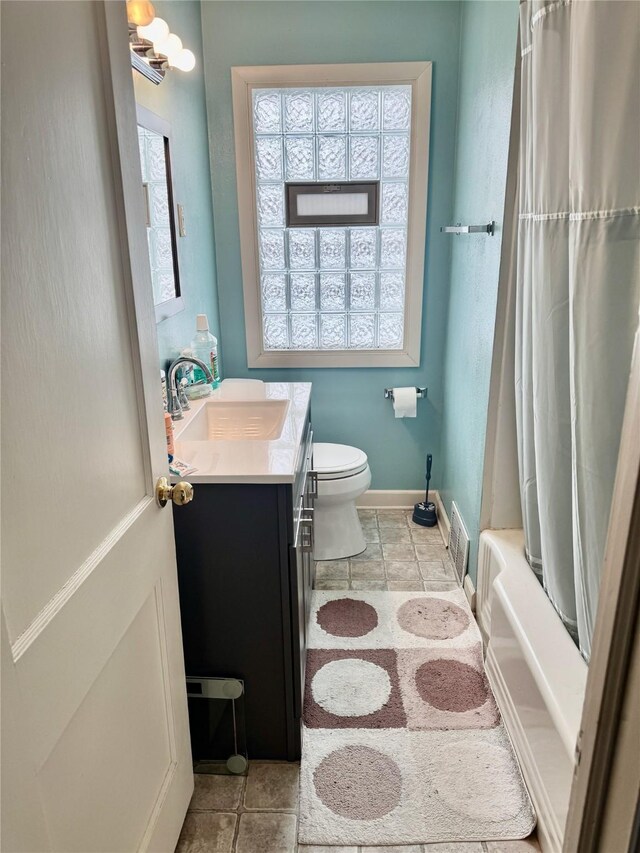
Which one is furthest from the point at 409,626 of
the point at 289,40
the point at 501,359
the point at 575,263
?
the point at 289,40

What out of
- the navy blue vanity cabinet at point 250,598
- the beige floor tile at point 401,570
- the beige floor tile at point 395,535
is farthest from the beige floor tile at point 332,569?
the navy blue vanity cabinet at point 250,598

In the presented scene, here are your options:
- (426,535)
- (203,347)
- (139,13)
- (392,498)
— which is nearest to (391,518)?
(392,498)

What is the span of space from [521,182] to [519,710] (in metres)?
1.49

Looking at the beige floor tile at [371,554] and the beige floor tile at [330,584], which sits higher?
the beige floor tile at [371,554]

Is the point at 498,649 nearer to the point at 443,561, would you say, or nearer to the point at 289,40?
the point at 443,561

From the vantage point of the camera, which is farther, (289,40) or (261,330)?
(261,330)

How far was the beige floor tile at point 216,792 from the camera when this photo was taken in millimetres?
1564

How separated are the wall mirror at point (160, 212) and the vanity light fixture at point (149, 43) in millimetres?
120

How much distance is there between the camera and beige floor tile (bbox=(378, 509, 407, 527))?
3070mm

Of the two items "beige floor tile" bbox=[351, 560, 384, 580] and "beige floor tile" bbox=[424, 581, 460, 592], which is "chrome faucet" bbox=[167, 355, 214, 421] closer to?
"beige floor tile" bbox=[351, 560, 384, 580]

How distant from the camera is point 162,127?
2.05m

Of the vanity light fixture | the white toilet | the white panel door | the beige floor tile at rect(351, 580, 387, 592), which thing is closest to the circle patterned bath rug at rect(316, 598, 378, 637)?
the beige floor tile at rect(351, 580, 387, 592)

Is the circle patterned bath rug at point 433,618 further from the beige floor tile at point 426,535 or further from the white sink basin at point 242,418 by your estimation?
the white sink basin at point 242,418

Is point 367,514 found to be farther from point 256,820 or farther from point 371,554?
point 256,820
